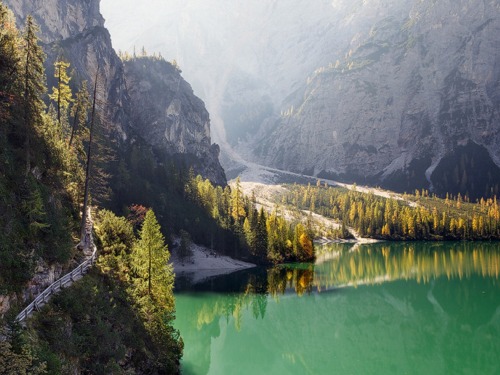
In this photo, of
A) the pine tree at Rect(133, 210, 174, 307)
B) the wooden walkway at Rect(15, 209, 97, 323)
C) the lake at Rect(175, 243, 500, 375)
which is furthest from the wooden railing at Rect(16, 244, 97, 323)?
the lake at Rect(175, 243, 500, 375)

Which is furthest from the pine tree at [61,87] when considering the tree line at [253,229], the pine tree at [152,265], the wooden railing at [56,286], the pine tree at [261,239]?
the tree line at [253,229]

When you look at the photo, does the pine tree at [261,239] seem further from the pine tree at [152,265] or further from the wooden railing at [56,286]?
the wooden railing at [56,286]

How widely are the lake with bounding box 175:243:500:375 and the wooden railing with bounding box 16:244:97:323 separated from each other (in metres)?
15.7

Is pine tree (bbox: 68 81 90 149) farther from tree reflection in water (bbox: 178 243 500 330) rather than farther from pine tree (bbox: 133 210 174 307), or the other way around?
tree reflection in water (bbox: 178 243 500 330)

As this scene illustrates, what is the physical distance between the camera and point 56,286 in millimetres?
25359

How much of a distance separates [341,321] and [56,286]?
165ft

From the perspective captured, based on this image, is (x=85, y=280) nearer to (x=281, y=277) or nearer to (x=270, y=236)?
(x=281, y=277)

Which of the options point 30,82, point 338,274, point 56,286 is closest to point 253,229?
point 338,274

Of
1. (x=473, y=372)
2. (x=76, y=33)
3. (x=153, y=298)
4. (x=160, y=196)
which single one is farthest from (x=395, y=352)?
(x=76, y=33)

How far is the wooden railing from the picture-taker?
21.0 m

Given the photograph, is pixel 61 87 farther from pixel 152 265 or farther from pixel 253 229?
pixel 253 229

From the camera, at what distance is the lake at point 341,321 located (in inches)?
1844

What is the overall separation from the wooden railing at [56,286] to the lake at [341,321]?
51.4 feet

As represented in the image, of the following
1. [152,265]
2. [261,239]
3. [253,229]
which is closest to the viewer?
[152,265]
